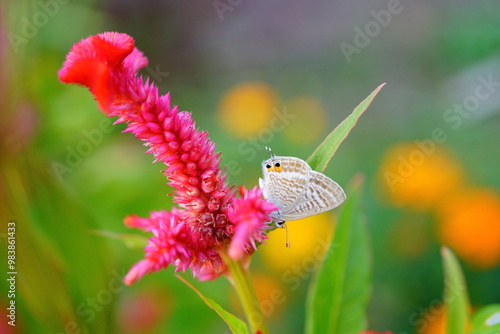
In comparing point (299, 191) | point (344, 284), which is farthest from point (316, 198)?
point (344, 284)

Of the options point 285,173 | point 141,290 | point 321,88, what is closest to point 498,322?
point 285,173

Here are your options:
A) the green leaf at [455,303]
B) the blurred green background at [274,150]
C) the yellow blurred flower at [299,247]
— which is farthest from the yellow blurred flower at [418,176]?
the green leaf at [455,303]

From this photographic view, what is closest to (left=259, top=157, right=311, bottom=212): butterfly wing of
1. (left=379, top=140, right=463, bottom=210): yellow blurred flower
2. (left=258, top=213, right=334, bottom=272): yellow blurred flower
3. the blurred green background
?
the blurred green background

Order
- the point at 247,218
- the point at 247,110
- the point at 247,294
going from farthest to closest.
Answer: the point at 247,110 < the point at 247,294 < the point at 247,218

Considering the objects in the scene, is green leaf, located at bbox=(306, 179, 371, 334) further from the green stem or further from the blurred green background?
the blurred green background

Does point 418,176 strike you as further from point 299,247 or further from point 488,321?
point 488,321

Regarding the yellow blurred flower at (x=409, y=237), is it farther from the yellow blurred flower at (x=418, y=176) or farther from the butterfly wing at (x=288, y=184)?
the butterfly wing at (x=288, y=184)

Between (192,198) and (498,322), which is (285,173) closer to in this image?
(192,198)
